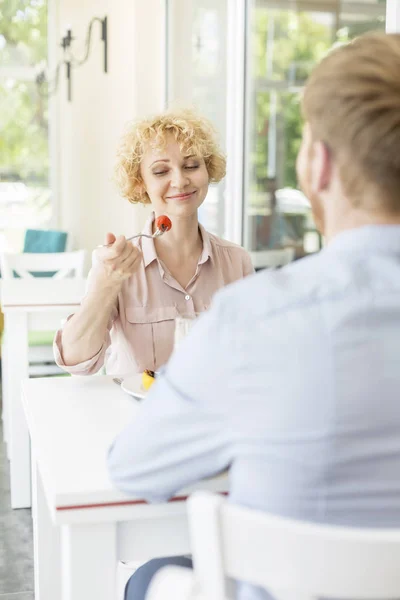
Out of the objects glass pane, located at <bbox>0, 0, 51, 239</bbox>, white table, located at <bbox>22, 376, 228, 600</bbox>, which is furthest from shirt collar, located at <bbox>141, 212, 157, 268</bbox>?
glass pane, located at <bbox>0, 0, 51, 239</bbox>

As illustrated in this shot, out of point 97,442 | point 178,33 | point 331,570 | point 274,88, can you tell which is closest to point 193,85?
point 178,33

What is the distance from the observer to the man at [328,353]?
0.86m

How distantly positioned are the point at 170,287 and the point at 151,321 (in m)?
0.09

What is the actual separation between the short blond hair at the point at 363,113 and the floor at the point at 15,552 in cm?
179

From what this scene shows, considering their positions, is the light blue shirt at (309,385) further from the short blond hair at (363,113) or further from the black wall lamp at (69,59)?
the black wall lamp at (69,59)

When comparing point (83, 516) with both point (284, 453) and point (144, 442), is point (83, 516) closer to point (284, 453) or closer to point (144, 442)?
point (144, 442)

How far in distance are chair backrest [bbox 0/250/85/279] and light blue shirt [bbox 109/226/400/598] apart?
3.17 metres

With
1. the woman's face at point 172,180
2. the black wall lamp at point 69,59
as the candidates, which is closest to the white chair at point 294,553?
the woman's face at point 172,180

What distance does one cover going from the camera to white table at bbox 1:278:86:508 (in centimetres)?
282

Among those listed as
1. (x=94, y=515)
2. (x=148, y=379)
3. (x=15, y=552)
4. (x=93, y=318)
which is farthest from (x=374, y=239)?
(x=15, y=552)

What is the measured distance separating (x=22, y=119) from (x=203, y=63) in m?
2.24

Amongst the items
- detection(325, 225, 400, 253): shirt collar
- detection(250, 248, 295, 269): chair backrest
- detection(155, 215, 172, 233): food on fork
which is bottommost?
detection(250, 248, 295, 269): chair backrest

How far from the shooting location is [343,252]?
3.08 feet

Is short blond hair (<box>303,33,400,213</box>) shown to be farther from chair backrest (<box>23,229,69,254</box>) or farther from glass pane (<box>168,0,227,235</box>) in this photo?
chair backrest (<box>23,229,69,254</box>)
